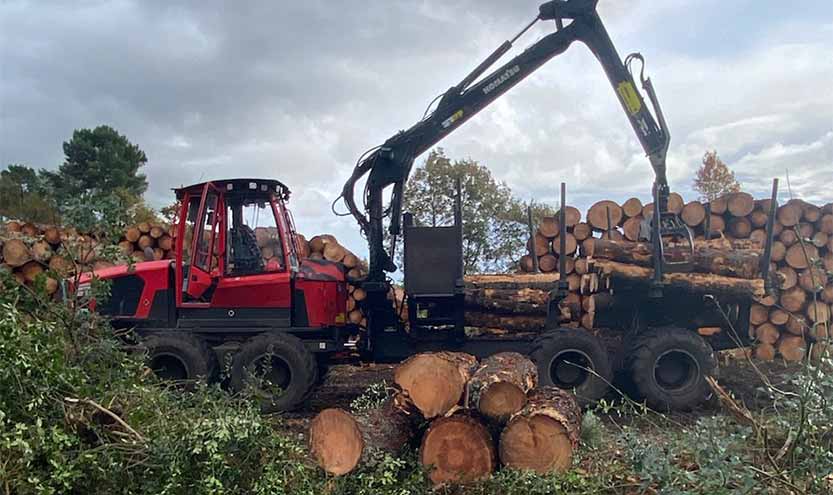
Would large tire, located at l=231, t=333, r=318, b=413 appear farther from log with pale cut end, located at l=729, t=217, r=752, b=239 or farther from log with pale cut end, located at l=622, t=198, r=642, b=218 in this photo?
log with pale cut end, located at l=729, t=217, r=752, b=239

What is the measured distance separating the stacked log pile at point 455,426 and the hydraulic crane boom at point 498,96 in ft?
11.6

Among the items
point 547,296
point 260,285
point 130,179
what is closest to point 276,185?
point 260,285

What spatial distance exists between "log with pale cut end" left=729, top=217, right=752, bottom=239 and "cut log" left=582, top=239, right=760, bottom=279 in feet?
9.13

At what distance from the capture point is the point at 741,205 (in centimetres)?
1018

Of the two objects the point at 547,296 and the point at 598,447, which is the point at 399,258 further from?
the point at 598,447

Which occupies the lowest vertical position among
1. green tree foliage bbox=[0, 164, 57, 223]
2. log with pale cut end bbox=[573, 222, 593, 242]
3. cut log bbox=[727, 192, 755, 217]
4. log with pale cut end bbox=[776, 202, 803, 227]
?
log with pale cut end bbox=[573, 222, 593, 242]

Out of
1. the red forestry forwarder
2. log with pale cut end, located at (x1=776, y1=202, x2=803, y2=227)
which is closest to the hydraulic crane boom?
the red forestry forwarder

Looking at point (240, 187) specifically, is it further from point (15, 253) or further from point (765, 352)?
point (765, 352)

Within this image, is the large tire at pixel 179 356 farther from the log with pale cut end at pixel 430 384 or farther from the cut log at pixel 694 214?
the cut log at pixel 694 214

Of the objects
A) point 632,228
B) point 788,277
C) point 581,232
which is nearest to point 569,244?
point 581,232

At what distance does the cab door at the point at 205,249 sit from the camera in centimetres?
717

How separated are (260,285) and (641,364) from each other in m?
4.17

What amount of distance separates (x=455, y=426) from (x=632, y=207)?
6733 mm

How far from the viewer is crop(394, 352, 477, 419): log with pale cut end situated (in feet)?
16.2
